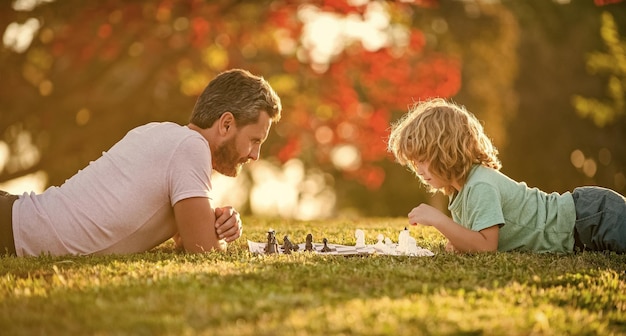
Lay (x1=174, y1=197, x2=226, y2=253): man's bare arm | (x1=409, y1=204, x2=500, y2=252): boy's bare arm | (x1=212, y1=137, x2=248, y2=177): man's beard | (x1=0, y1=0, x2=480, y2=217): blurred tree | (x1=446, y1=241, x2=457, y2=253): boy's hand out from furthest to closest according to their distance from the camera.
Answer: (x1=0, y1=0, x2=480, y2=217): blurred tree → (x1=212, y1=137, x2=248, y2=177): man's beard → (x1=446, y1=241, x2=457, y2=253): boy's hand → (x1=409, y1=204, x2=500, y2=252): boy's bare arm → (x1=174, y1=197, x2=226, y2=253): man's bare arm

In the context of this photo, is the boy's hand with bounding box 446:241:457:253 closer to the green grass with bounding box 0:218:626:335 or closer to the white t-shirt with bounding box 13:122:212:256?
the green grass with bounding box 0:218:626:335

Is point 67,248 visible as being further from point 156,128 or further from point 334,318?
point 334,318

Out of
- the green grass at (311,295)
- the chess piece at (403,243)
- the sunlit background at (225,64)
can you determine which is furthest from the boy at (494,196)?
the sunlit background at (225,64)

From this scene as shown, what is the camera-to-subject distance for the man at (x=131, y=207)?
5.54 meters

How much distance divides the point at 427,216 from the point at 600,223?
140cm

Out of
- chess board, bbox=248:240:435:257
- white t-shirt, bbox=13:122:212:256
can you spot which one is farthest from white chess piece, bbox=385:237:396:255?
white t-shirt, bbox=13:122:212:256

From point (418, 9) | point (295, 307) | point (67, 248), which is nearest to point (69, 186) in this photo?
point (67, 248)

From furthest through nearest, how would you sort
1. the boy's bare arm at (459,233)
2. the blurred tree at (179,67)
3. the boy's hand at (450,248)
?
the blurred tree at (179,67)
the boy's hand at (450,248)
the boy's bare arm at (459,233)

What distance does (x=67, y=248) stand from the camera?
5598 millimetres

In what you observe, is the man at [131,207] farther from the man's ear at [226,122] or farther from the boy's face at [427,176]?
the boy's face at [427,176]

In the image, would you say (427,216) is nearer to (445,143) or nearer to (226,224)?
(445,143)

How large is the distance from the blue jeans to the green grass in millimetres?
619

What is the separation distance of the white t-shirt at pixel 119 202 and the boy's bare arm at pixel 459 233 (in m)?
1.52

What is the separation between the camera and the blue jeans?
20.2 ft
